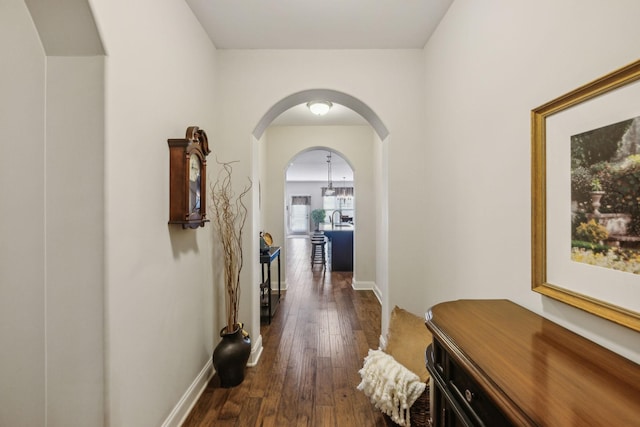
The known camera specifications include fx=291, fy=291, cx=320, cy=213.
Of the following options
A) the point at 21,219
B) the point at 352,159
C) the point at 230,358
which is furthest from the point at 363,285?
the point at 21,219

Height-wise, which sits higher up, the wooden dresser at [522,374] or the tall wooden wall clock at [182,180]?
the tall wooden wall clock at [182,180]

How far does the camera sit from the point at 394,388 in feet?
5.54

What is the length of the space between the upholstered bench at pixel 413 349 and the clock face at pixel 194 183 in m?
1.52

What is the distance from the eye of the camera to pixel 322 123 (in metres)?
4.71

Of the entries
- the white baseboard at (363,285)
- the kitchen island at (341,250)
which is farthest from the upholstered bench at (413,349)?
the kitchen island at (341,250)

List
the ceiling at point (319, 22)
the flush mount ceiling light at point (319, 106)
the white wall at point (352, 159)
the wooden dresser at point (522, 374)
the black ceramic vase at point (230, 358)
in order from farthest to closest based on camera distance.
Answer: the white wall at point (352, 159) < the flush mount ceiling light at point (319, 106) < the black ceramic vase at point (230, 358) < the ceiling at point (319, 22) < the wooden dresser at point (522, 374)

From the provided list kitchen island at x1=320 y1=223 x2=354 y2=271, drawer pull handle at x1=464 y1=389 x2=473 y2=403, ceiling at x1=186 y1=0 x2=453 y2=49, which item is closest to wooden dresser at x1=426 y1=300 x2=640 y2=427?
drawer pull handle at x1=464 y1=389 x2=473 y2=403

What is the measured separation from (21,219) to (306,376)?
2065 mm

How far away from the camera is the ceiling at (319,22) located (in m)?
1.98

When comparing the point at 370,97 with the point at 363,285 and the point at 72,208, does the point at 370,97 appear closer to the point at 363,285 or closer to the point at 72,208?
the point at 72,208

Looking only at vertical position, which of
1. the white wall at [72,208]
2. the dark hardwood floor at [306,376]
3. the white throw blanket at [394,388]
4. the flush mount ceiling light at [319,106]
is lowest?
the dark hardwood floor at [306,376]

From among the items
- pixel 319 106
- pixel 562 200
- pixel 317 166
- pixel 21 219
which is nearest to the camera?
pixel 562 200

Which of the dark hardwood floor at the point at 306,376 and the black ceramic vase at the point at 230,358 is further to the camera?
the black ceramic vase at the point at 230,358

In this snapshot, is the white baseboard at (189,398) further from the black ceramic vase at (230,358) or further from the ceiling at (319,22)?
the ceiling at (319,22)
